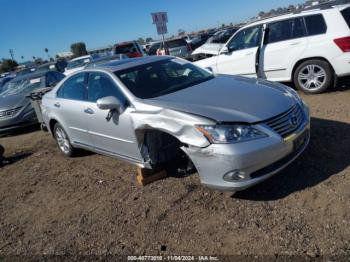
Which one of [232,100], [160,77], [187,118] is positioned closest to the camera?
[187,118]

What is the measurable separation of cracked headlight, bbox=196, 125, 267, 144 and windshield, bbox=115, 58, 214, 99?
1.17m

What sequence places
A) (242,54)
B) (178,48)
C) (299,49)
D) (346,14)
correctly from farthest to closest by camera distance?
(178,48)
(242,54)
(299,49)
(346,14)

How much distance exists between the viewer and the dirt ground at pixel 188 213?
10.2 feet

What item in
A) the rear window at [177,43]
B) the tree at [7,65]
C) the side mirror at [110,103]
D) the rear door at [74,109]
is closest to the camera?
the side mirror at [110,103]

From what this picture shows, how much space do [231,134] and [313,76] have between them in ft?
15.2

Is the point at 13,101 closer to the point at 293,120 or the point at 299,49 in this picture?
the point at 299,49

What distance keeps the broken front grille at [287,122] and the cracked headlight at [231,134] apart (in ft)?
0.66

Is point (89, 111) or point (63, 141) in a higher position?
point (89, 111)

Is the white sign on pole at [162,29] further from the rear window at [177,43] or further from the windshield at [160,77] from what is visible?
the windshield at [160,77]

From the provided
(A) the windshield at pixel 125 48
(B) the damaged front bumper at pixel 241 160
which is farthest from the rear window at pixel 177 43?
(B) the damaged front bumper at pixel 241 160

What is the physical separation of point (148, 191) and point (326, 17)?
5254 mm

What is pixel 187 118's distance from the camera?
11.8 feet

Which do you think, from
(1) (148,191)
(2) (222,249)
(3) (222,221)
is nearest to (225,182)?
(3) (222,221)

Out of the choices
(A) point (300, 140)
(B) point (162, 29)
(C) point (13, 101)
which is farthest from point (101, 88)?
(B) point (162, 29)
